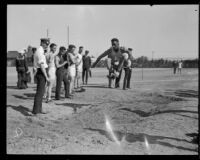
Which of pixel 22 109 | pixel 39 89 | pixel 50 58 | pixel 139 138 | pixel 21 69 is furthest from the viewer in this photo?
pixel 21 69

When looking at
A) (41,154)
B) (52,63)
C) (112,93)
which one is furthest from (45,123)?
(112,93)

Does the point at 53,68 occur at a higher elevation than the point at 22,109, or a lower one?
higher

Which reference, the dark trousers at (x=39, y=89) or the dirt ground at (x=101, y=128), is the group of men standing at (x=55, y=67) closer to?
the dark trousers at (x=39, y=89)

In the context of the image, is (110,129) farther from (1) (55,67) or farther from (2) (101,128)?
(1) (55,67)

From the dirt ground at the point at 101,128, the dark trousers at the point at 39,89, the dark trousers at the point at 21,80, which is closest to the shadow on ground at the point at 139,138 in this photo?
the dirt ground at the point at 101,128

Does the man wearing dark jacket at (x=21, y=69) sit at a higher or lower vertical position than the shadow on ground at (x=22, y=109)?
higher

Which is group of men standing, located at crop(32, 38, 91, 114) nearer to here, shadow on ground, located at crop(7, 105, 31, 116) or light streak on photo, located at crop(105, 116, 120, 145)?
shadow on ground, located at crop(7, 105, 31, 116)

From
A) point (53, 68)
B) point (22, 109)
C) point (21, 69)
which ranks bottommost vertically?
point (22, 109)

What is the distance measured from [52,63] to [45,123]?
301 centimetres

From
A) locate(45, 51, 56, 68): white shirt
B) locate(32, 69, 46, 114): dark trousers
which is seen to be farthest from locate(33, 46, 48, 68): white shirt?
locate(45, 51, 56, 68): white shirt

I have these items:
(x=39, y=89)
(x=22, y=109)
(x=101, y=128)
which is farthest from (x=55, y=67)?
(x=101, y=128)

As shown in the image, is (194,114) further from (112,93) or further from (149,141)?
(112,93)
